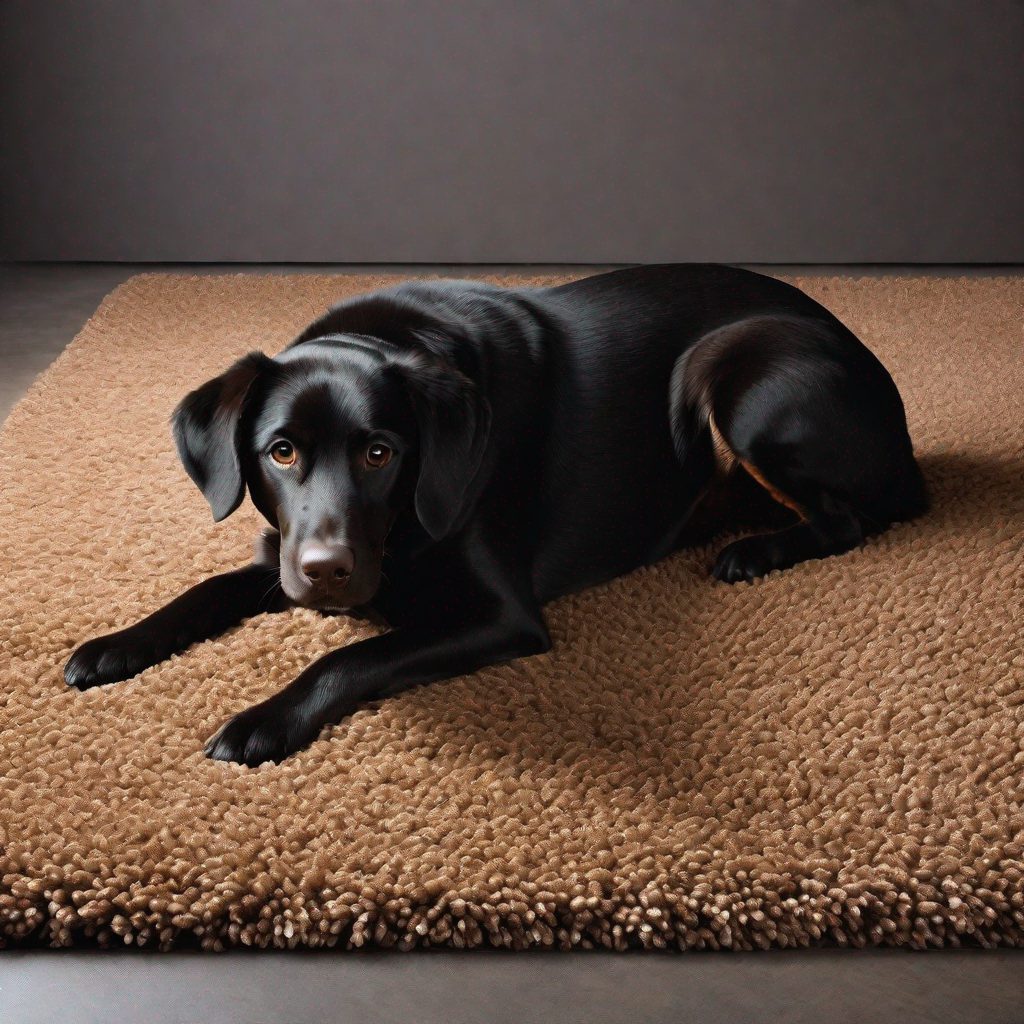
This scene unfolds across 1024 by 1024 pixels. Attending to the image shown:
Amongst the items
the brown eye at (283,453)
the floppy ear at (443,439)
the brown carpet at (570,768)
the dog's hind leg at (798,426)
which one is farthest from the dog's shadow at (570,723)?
the brown eye at (283,453)

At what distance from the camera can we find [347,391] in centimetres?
192

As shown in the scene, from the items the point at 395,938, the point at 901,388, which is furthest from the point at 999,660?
the point at 901,388

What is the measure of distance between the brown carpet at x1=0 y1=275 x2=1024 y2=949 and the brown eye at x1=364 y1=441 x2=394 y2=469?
36 centimetres

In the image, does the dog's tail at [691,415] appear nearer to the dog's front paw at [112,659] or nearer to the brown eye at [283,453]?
the brown eye at [283,453]

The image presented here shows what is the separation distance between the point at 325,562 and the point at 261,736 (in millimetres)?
264

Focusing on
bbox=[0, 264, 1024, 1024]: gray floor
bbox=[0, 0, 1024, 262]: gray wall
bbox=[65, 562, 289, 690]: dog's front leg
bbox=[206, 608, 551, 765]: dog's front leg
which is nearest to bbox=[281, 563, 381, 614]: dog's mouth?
bbox=[206, 608, 551, 765]: dog's front leg

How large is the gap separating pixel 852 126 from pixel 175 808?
172 inches

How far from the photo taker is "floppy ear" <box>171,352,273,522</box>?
6.40ft

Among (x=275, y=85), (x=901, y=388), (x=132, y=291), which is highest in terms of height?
(x=275, y=85)

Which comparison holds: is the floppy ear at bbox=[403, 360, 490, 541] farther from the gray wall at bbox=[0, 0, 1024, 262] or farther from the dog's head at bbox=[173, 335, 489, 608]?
the gray wall at bbox=[0, 0, 1024, 262]

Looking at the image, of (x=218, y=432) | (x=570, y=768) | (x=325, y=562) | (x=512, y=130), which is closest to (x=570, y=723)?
(x=570, y=768)

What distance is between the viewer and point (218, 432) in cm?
196

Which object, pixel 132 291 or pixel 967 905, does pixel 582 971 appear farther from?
pixel 132 291

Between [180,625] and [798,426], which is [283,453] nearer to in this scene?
[180,625]
